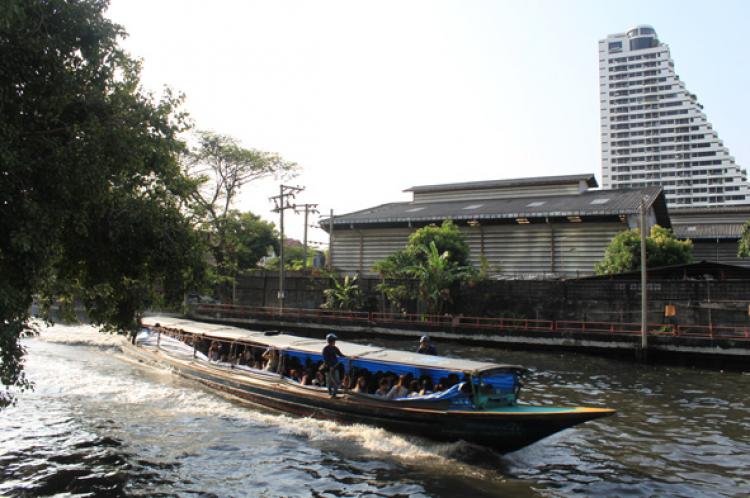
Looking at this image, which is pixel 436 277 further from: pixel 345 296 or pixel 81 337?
pixel 81 337

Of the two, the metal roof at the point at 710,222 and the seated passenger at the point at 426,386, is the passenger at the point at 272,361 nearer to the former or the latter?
the seated passenger at the point at 426,386

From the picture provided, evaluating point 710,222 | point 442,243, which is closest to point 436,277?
point 442,243

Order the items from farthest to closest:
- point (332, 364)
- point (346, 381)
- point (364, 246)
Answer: point (364, 246), point (346, 381), point (332, 364)

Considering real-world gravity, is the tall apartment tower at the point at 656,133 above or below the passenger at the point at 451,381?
above

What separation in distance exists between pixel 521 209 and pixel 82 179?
33880 millimetres

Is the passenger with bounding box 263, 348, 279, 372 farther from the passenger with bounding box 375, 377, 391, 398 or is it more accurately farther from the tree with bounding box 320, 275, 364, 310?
the tree with bounding box 320, 275, 364, 310

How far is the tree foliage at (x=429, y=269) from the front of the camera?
3272cm

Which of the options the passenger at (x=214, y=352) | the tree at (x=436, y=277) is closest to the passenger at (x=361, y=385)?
the passenger at (x=214, y=352)

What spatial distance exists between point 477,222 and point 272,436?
2826cm

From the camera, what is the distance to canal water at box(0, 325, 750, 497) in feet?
32.0

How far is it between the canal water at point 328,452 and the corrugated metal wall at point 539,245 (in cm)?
1786

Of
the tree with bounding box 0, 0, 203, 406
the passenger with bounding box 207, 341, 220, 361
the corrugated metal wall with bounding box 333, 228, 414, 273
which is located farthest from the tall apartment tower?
the tree with bounding box 0, 0, 203, 406

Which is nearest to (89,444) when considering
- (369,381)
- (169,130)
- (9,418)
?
(9,418)

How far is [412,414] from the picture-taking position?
1166cm
